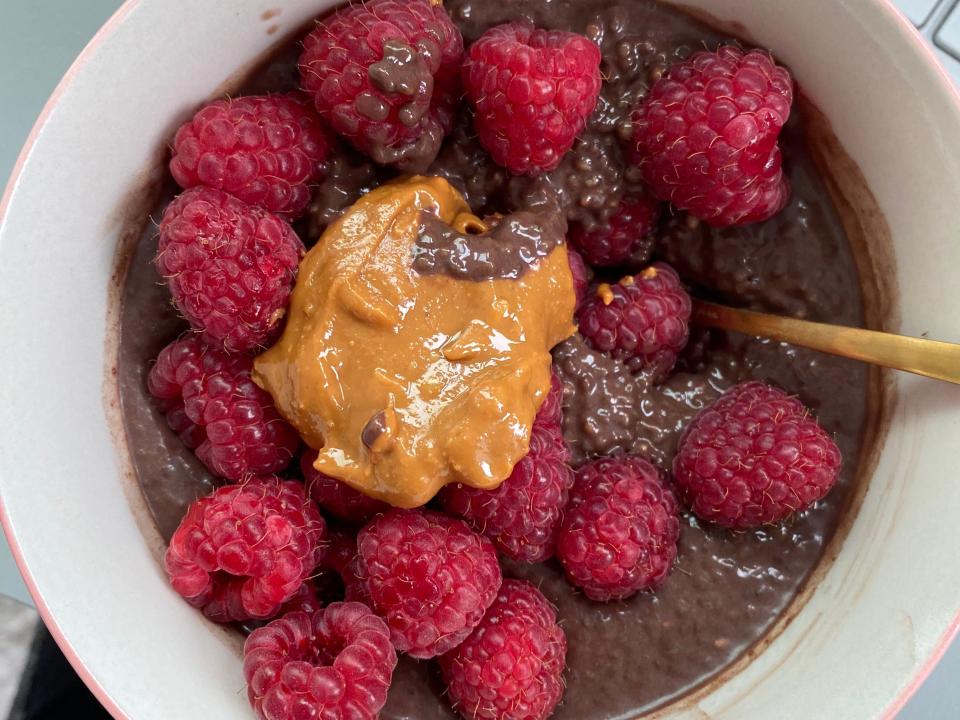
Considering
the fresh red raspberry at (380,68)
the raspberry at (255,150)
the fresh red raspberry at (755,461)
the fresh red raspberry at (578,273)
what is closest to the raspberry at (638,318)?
the fresh red raspberry at (578,273)

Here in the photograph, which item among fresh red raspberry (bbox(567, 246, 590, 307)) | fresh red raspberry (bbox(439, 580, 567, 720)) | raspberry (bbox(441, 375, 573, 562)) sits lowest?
fresh red raspberry (bbox(439, 580, 567, 720))

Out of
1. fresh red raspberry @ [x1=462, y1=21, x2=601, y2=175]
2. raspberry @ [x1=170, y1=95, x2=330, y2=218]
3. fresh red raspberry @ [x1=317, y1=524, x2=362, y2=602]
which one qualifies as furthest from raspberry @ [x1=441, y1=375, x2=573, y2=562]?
raspberry @ [x1=170, y1=95, x2=330, y2=218]

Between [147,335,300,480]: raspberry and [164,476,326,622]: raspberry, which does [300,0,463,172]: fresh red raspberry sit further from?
[164,476,326,622]: raspberry

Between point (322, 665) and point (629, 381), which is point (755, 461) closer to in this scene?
point (629, 381)

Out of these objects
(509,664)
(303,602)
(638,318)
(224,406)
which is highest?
(224,406)

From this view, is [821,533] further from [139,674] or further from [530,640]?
[139,674]

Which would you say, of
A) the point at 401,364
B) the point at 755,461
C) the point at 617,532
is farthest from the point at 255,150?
the point at 755,461

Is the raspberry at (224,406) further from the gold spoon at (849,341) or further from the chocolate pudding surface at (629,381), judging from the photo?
the gold spoon at (849,341)
